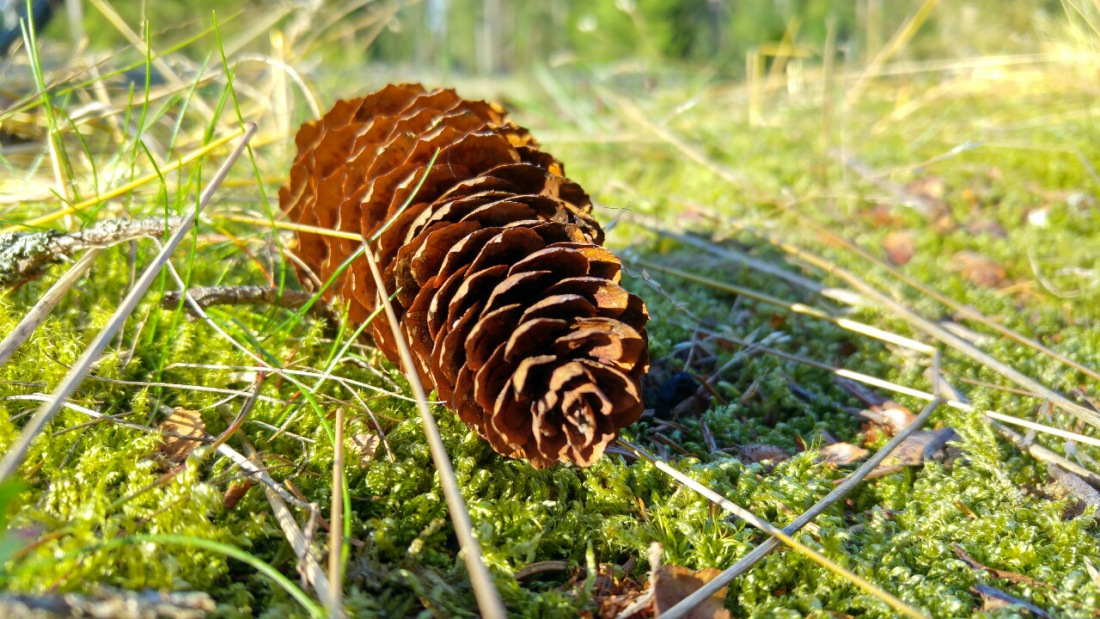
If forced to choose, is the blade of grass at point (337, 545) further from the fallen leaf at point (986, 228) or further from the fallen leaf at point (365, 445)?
the fallen leaf at point (986, 228)

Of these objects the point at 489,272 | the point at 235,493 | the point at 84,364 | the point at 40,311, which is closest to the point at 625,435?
the point at 489,272

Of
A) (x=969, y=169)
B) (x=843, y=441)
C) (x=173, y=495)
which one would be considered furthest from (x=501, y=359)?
(x=969, y=169)

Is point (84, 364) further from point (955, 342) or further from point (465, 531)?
point (955, 342)

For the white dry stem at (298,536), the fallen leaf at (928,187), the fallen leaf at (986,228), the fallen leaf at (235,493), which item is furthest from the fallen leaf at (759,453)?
the fallen leaf at (928,187)

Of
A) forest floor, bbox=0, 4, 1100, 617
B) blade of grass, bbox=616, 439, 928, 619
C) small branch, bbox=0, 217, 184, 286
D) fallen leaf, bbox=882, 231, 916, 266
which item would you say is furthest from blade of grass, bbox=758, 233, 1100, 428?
small branch, bbox=0, 217, 184, 286

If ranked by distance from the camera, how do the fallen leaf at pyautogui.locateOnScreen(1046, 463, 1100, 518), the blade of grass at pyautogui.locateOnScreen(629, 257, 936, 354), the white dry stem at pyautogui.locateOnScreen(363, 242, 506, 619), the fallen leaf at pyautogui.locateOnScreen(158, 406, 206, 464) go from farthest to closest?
the blade of grass at pyautogui.locateOnScreen(629, 257, 936, 354)
the fallen leaf at pyautogui.locateOnScreen(1046, 463, 1100, 518)
the fallen leaf at pyautogui.locateOnScreen(158, 406, 206, 464)
the white dry stem at pyautogui.locateOnScreen(363, 242, 506, 619)

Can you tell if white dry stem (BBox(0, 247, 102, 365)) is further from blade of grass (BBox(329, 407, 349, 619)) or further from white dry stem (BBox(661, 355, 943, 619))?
white dry stem (BBox(661, 355, 943, 619))
